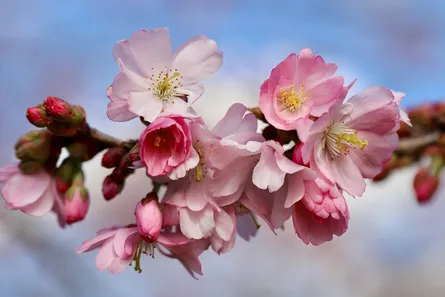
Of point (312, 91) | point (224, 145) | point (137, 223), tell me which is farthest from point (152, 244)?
point (312, 91)

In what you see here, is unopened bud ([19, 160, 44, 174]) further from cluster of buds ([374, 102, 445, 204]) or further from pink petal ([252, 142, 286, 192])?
cluster of buds ([374, 102, 445, 204])

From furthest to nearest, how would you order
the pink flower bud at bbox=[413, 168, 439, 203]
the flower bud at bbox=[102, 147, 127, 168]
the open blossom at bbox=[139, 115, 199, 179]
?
the pink flower bud at bbox=[413, 168, 439, 203]
the flower bud at bbox=[102, 147, 127, 168]
the open blossom at bbox=[139, 115, 199, 179]

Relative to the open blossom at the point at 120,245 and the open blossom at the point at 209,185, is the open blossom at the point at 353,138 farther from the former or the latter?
the open blossom at the point at 120,245

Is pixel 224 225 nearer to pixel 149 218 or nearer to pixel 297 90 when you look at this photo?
pixel 149 218

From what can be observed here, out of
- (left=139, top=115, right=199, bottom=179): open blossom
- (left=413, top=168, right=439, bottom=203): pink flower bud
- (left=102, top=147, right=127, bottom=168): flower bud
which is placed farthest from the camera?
(left=413, top=168, right=439, bottom=203): pink flower bud

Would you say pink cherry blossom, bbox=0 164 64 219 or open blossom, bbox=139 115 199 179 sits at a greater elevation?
open blossom, bbox=139 115 199 179

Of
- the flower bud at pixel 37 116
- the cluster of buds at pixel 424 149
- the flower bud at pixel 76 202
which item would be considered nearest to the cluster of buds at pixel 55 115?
the flower bud at pixel 37 116

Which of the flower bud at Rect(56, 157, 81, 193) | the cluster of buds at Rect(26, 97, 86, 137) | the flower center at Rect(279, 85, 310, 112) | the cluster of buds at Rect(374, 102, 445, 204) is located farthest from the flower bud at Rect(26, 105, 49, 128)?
the cluster of buds at Rect(374, 102, 445, 204)

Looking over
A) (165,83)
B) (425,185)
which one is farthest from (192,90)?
(425,185)

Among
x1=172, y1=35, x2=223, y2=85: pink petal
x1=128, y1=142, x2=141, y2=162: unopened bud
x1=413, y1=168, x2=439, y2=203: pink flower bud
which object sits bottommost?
x1=413, y1=168, x2=439, y2=203: pink flower bud
